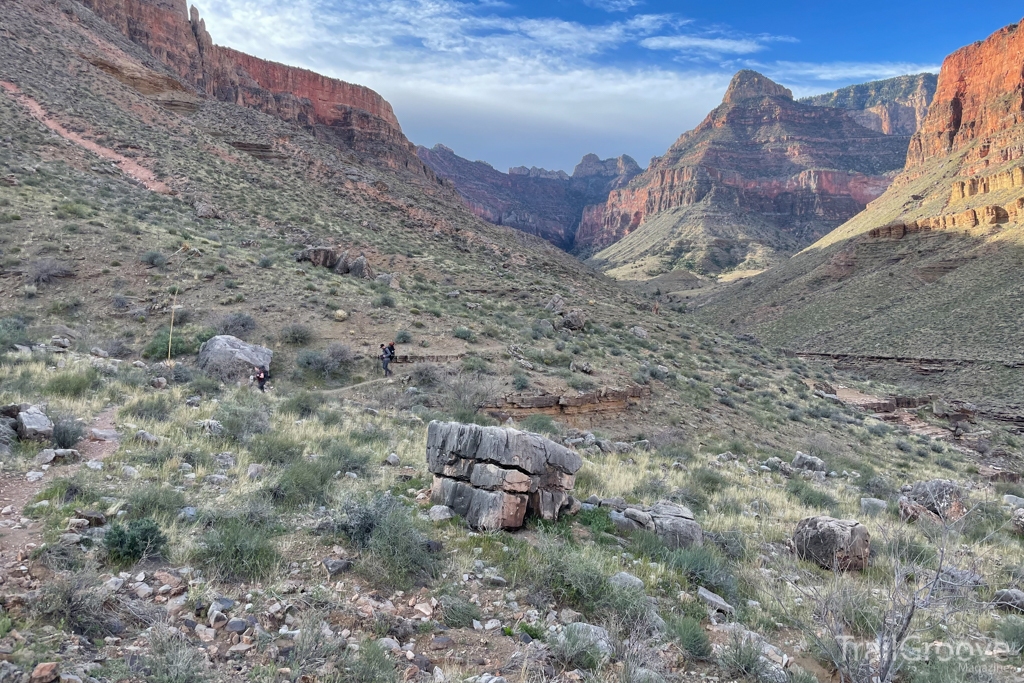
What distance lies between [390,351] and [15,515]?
10728mm

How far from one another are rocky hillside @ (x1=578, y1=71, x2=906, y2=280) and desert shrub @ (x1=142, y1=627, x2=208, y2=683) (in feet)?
312

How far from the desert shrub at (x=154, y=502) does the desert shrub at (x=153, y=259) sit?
16476 mm

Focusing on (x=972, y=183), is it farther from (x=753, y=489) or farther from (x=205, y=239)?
(x=205, y=239)

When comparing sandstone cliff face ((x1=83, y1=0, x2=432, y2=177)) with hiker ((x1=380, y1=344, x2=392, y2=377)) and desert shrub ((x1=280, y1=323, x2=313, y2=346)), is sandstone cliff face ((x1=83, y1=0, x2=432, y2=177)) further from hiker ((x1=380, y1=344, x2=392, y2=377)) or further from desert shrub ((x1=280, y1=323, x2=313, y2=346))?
hiker ((x1=380, y1=344, x2=392, y2=377))

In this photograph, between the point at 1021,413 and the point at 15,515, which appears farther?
the point at 1021,413

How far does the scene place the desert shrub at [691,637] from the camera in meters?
4.57

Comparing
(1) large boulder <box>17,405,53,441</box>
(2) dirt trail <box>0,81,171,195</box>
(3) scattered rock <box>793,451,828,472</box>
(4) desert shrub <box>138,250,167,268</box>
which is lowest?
(3) scattered rock <box>793,451,828,472</box>

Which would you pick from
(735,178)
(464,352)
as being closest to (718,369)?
(464,352)

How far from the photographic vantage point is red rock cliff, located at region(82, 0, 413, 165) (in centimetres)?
5444

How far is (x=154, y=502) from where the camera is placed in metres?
5.48

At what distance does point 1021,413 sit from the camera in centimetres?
2723

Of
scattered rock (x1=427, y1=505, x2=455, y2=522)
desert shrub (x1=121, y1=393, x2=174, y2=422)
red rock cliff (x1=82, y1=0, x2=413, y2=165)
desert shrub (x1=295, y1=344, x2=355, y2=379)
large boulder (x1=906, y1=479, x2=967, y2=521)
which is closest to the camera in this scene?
scattered rock (x1=427, y1=505, x2=455, y2=522)

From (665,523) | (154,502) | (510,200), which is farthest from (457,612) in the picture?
(510,200)

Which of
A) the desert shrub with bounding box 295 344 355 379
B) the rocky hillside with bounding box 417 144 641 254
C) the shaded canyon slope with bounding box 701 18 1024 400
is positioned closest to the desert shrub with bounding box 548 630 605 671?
the desert shrub with bounding box 295 344 355 379
